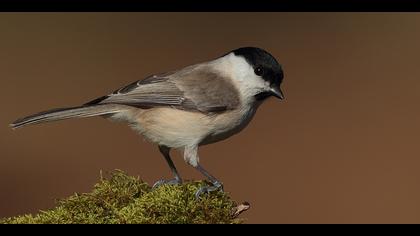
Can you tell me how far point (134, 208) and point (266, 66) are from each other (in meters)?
1.14

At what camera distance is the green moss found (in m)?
2.20

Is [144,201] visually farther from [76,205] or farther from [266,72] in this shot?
[266,72]

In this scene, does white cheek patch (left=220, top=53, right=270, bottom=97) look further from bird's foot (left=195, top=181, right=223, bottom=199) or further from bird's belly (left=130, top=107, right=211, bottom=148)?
bird's foot (left=195, top=181, right=223, bottom=199)

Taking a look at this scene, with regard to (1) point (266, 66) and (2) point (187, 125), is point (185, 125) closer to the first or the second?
(2) point (187, 125)

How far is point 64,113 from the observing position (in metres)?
2.92

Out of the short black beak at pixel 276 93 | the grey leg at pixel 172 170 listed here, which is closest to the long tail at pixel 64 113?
the grey leg at pixel 172 170

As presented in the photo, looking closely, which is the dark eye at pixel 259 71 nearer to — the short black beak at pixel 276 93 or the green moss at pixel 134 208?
the short black beak at pixel 276 93

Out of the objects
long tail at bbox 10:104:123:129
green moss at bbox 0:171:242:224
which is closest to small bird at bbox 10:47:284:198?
long tail at bbox 10:104:123:129

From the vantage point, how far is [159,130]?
300 cm

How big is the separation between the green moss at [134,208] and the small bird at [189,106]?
50 centimetres

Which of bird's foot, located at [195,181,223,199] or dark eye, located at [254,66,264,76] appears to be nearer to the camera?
bird's foot, located at [195,181,223,199]

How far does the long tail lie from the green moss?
1.77ft

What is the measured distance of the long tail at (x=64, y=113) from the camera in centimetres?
286

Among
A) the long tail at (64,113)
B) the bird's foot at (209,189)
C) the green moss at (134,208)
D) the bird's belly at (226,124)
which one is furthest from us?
the bird's belly at (226,124)
